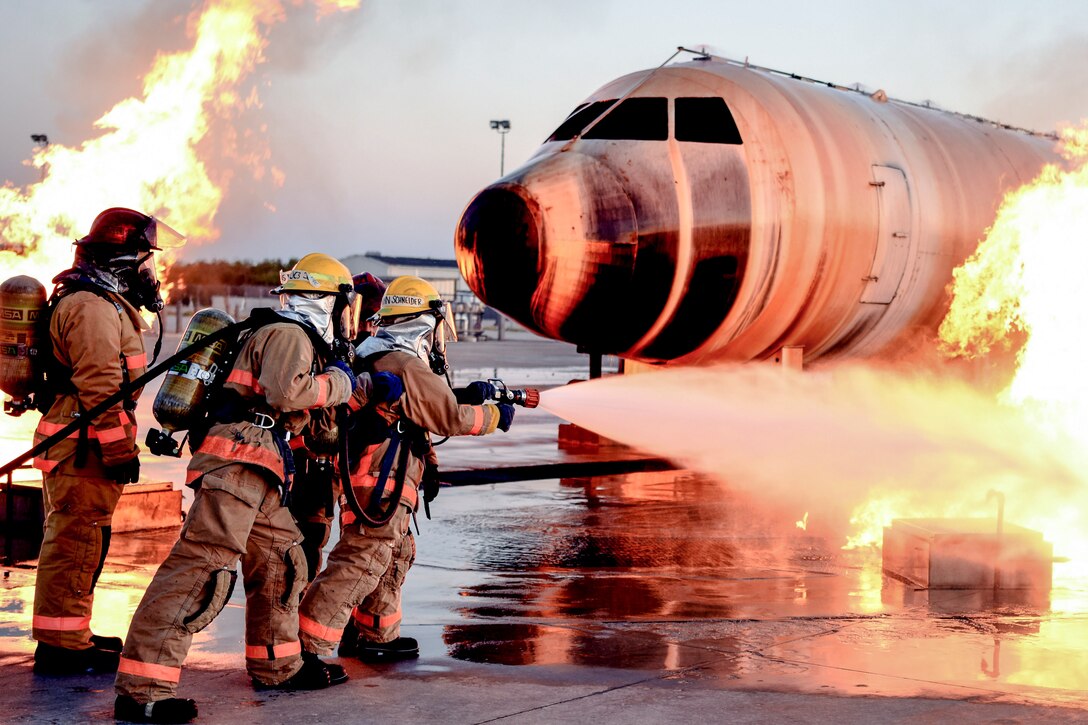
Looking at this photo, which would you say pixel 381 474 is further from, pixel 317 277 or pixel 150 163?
pixel 150 163

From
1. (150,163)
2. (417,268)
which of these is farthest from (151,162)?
(417,268)

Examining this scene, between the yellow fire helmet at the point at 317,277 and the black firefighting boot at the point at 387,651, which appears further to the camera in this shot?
the black firefighting boot at the point at 387,651

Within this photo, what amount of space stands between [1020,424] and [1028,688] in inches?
258

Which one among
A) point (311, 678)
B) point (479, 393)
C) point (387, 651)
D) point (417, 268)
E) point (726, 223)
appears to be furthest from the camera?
point (417, 268)

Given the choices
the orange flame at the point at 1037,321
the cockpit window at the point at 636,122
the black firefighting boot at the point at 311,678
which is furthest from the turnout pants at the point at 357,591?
the cockpit window at the point at 636,122

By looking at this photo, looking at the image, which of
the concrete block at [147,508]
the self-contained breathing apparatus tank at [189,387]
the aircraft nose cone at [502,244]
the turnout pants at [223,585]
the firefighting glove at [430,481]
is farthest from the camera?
the aircraft nose cone at [502,244]

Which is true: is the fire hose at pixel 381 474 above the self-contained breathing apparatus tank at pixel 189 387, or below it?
below

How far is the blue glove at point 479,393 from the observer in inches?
279

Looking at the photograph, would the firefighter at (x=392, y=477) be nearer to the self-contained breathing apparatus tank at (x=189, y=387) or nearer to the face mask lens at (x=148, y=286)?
the self-contained breathing apparatus tank at (x=189, y=387)

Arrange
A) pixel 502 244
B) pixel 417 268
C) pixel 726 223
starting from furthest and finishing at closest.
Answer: pixel 417 268, pixel 726 223, pixel 502 244

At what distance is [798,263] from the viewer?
11.8 metres

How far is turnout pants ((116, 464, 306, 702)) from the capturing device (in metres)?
5.66

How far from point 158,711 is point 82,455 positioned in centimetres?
158

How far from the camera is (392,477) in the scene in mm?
6742
